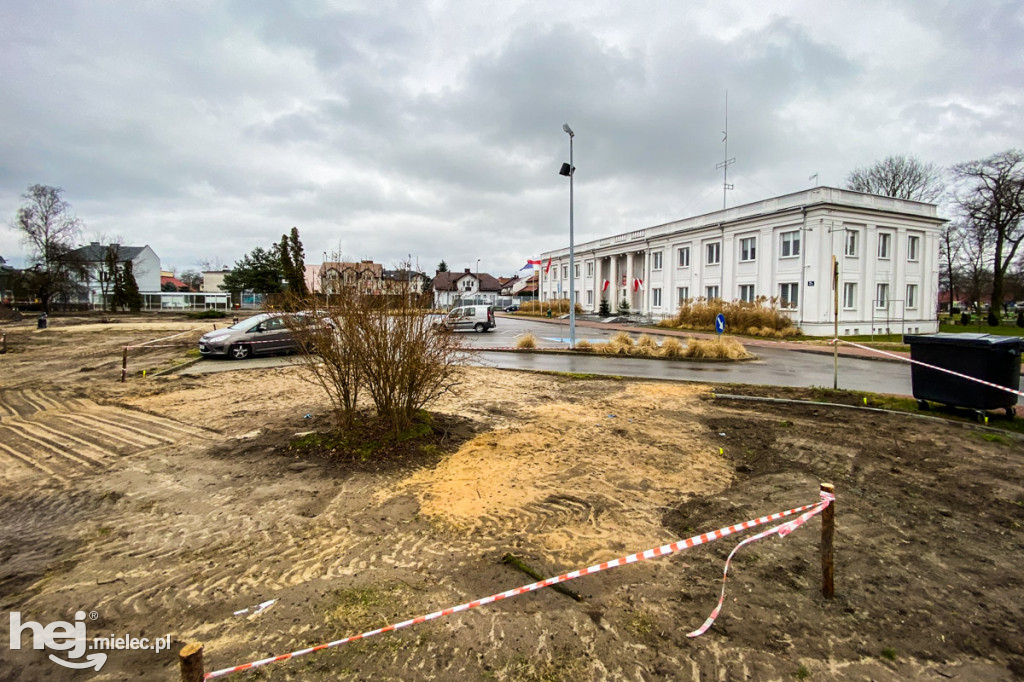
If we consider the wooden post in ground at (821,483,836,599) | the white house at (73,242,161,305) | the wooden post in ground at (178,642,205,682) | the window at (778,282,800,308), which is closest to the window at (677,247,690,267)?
the window at (778,282,800,308)

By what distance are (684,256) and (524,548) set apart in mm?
42186

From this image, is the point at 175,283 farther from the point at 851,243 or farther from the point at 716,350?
the point at 851,243

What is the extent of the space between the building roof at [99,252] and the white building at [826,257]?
223 feet

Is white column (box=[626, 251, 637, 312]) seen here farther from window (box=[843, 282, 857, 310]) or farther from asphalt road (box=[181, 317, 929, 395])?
asphalt road (box=[181, 317, 929, 395])

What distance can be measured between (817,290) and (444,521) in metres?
32.6

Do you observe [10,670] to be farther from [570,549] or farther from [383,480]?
[570,549]

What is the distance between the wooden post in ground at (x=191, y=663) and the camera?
5.66 ft

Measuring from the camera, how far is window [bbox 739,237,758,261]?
114ft

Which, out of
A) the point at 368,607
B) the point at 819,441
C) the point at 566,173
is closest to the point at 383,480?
the point at 368,607

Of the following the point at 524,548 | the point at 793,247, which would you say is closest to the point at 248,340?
the point at 524,548

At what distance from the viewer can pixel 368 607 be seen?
10.4 feet

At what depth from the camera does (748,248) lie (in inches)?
1393

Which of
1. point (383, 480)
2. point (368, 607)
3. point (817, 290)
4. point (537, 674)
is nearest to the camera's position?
point (537, 674)

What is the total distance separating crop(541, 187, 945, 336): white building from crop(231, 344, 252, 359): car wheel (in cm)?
3022
